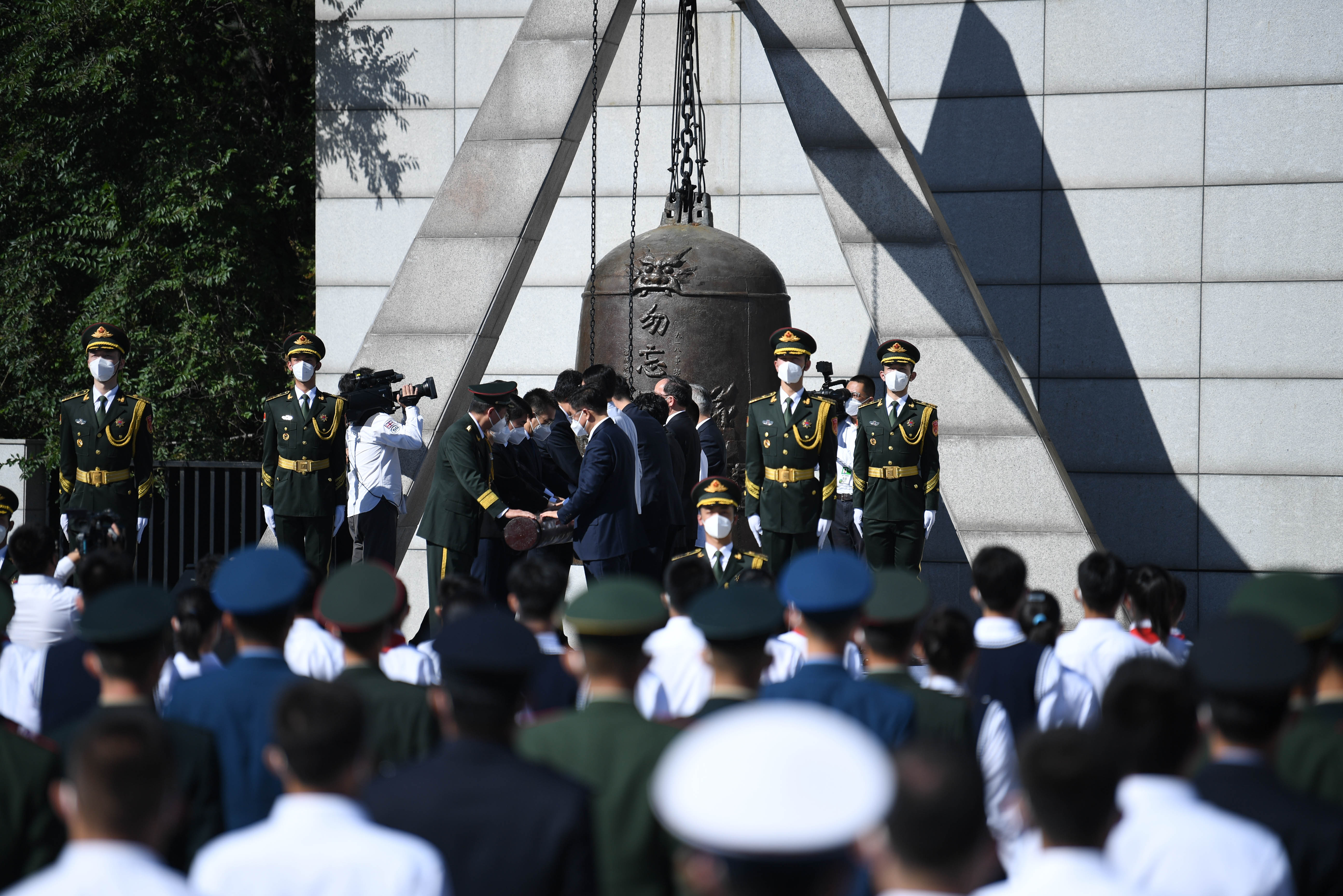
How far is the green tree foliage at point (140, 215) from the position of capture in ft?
46.0

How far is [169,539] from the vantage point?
13148mm

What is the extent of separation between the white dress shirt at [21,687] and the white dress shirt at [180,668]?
374mm

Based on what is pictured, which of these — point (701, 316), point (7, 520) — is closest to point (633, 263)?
point (701, 316)

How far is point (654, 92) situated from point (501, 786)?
469 inches

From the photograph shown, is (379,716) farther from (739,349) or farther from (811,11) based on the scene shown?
(811,11)

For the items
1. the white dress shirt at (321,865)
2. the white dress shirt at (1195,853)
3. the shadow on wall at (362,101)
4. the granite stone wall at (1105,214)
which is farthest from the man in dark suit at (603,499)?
the shadow on wall at (362,101)

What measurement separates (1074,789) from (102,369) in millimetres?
8655

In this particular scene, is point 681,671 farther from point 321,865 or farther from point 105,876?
point 105,876

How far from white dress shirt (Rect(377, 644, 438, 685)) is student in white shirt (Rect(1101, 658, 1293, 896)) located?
2361 mm

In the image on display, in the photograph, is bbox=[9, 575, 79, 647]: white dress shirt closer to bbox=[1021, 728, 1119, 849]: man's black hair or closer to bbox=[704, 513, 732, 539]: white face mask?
bbox=[704, 513, 732, 539]: white face mask

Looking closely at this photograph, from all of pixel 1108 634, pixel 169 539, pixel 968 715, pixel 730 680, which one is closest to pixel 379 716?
pixel 730 680

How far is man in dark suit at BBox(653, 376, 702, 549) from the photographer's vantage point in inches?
388

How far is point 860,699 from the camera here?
3432 mm

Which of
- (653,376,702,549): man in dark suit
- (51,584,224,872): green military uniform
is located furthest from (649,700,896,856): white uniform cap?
(653,376,702,549): man in dark suit
